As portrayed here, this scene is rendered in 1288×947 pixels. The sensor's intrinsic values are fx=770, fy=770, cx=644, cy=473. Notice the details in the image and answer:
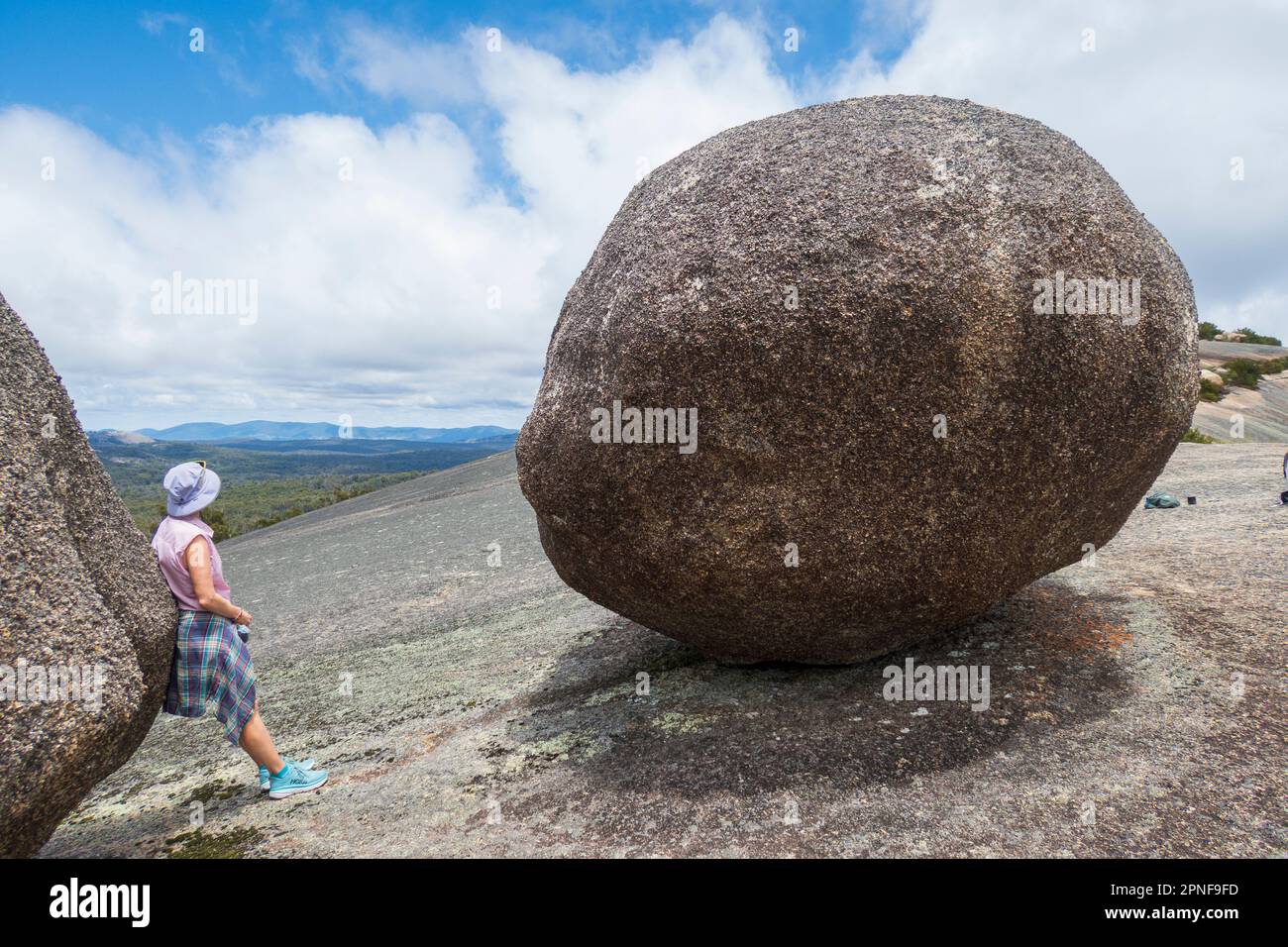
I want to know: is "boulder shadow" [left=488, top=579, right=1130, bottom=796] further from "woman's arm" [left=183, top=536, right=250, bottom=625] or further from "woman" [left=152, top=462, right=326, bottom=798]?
"woman's arm" [left=183, top=536, right=250, bottom=625]

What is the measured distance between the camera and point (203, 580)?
15.6 feet

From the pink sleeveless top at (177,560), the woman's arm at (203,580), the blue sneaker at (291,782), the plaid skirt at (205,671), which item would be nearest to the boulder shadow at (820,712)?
the blue sneaker at (291,782)

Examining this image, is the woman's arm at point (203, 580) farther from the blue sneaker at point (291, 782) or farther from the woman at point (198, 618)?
the blue sneaker at point (291, 782)

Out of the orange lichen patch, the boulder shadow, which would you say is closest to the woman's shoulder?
the boulder shadow

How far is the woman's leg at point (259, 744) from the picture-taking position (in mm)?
5066

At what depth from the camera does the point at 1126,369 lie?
15.7 ft

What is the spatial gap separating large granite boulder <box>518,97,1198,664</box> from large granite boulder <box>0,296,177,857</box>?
2.60 metres

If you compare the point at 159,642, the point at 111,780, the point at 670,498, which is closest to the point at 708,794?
the point at 670,498

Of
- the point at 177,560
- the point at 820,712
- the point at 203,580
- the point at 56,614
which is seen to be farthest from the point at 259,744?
the point at 820,712

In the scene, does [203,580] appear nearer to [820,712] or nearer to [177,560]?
[177,560]

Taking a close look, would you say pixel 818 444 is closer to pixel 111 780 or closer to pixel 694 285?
pixel 694 285

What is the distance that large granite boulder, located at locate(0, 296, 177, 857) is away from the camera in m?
3.47

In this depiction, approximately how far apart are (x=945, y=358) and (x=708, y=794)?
2890mm

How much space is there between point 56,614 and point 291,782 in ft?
7.26
